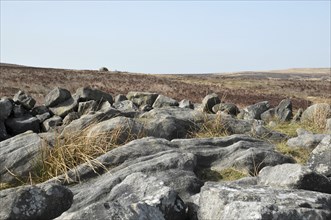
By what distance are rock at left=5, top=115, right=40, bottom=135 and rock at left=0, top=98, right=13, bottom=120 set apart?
0.28m

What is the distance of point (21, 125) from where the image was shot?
17.9 m

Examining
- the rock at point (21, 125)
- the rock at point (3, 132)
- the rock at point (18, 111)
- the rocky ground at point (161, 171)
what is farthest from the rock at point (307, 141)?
the rock at point (18, 111)

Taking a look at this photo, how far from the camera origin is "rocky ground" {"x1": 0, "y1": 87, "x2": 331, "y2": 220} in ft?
19.7

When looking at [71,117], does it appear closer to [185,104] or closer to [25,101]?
[25,101]

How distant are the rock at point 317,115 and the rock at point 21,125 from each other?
1235cm

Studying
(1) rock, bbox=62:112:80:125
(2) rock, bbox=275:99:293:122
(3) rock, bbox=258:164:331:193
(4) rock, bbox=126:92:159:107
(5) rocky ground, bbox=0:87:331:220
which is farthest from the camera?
(4) rock, bbox=126:92:159:107

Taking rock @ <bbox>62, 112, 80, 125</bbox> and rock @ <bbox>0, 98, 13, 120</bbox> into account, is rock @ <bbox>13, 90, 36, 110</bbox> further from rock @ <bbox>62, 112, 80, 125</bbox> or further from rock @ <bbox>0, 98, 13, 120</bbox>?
rock @ <bbox>0, 98, 13, 120</bbox>

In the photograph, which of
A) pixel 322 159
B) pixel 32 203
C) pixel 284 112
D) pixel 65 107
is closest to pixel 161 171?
pixel 32 203

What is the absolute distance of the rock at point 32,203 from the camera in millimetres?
6059

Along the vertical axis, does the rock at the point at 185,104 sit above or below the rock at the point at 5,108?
below

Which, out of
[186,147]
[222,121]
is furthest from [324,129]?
[186,147]

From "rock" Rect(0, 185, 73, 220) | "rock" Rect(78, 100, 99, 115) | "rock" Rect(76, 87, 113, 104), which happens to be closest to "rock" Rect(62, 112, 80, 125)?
"rock" Rect(78, 100, 99, 115)

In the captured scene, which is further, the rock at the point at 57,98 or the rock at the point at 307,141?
the rock at the point at 57,98

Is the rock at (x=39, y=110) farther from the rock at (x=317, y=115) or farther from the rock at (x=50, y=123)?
the rock at (x=317, y=115)
